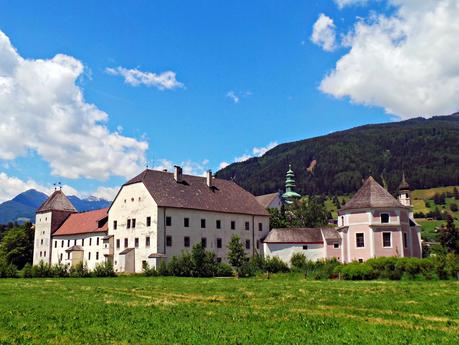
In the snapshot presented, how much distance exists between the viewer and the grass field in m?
13.1

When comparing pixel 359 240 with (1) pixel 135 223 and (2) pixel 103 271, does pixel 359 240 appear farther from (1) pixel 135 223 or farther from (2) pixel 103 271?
(2) pixel 103 271

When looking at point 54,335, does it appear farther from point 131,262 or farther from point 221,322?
point 131,262

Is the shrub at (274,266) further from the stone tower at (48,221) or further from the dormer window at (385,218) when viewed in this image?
the stone tower at (48,221)

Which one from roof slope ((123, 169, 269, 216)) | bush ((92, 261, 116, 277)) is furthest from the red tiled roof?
bush ((92, 261, 116, 277))

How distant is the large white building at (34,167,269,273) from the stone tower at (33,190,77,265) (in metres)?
1.66

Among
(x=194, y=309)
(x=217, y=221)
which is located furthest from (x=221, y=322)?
(x=217, y=221)

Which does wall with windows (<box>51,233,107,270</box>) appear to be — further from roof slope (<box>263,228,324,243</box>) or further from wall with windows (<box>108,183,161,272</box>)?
roof slope (<box>263,228,324,243</box>)

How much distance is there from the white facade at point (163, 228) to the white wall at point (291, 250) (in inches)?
170

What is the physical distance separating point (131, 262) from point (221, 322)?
48.8m

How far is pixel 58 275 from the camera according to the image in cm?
5059

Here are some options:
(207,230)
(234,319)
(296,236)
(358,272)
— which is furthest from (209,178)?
(234,319)

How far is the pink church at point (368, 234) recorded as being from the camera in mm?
57406

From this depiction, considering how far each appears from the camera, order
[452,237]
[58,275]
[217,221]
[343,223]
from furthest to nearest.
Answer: [452,237] → [217,221] → [343,223] → [58,275]

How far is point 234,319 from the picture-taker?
647 inches
